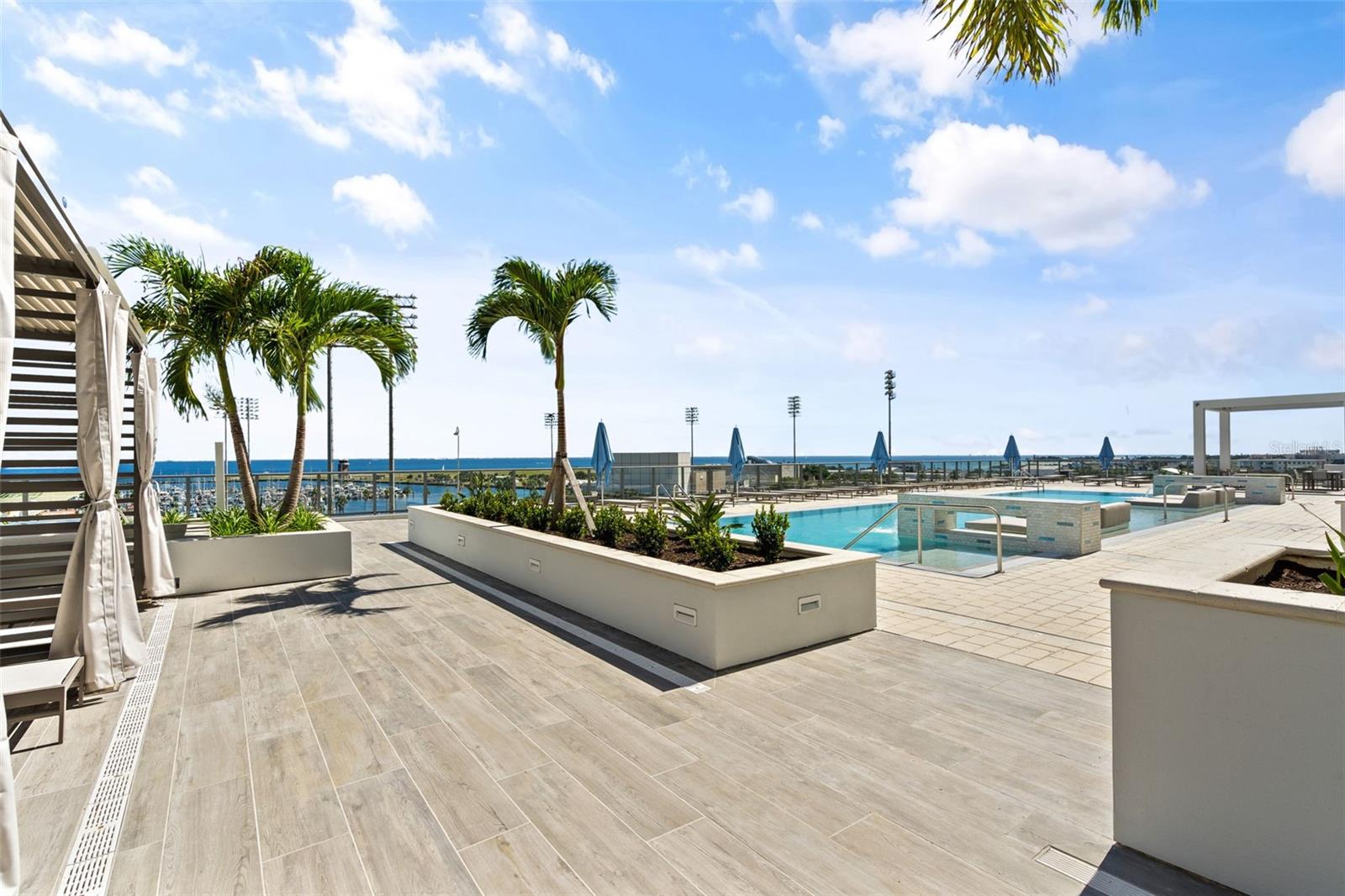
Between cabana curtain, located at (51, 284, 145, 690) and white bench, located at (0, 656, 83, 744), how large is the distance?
18 centimetres

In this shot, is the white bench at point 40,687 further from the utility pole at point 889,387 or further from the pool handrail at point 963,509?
the utility pole at point 889,387

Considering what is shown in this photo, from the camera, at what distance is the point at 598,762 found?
101 inches

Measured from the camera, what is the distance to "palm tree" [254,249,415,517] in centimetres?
665

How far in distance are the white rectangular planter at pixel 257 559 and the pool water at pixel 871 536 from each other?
4662mm

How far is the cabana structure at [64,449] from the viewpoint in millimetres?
3443

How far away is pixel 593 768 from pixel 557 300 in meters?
4.69

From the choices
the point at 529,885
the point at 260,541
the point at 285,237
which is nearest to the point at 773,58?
the point at 285,237

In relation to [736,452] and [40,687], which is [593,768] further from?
[736,452]

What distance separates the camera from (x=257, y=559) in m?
6.25

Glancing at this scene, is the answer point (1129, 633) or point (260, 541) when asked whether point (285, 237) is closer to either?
point (260, 541)

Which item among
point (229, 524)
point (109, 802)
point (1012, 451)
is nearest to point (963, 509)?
point (109, 802)

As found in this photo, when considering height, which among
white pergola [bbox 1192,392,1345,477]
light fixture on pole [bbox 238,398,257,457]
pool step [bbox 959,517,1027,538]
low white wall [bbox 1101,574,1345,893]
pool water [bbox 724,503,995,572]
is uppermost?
light fixture on pole [bbox 238,398,257,457]

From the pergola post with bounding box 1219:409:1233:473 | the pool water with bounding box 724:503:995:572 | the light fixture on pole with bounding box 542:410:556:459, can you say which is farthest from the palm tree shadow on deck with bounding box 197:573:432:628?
the light fixture on pole with bounding box 542:410:556:459

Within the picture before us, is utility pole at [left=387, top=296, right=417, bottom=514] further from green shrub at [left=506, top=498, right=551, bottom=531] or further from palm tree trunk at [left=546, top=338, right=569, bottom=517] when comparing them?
palm tree trunk at [left=546, top=338, right=569, bottom=517]
